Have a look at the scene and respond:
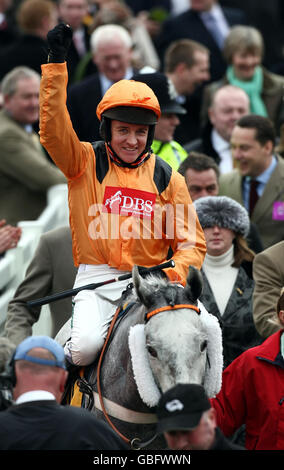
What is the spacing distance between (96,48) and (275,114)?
7.21 feet

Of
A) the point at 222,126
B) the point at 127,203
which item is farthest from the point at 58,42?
the point at 222,126

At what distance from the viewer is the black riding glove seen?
5703mm

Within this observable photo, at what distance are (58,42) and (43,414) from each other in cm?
218

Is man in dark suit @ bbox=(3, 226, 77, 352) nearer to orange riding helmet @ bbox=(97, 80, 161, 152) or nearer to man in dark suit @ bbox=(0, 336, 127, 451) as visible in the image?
orange riding helmet @ bbox=(97, 80, 161, 152)

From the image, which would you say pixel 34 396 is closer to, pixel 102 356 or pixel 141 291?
pixel 141 291

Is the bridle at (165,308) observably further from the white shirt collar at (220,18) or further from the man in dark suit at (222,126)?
the white shirt collar at (220,18)

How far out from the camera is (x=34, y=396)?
15.2 ft

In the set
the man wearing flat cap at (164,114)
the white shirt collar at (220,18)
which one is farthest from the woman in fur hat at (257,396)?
the white shirt collar at (220,18)

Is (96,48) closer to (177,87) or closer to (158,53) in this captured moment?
(177,87)

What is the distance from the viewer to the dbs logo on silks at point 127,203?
241 inches

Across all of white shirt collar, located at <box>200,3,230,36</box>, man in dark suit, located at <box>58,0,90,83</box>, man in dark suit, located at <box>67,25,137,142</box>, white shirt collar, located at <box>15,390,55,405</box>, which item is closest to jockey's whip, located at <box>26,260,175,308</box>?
white shirt collar, located at <box>15,390,55,405</box>

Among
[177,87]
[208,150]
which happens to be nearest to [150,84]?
[208,150]

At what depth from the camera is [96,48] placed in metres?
11.4

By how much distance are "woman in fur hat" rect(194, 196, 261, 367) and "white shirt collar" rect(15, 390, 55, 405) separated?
2.99 m
